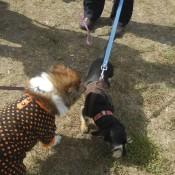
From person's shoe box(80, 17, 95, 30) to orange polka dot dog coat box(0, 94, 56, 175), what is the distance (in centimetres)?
243

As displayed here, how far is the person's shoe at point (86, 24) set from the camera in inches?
218

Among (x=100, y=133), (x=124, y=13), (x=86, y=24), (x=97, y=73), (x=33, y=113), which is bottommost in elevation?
(x=86, y=24)

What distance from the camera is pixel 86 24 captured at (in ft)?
18.2

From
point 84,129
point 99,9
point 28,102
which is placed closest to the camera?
point 28,102

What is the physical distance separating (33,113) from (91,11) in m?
2.59

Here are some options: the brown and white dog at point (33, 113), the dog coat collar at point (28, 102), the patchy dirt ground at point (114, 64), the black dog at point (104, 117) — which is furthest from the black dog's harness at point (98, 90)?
the dog coat collar at point (28, 102)

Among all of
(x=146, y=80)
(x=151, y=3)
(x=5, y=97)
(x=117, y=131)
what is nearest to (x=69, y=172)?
(x=117, y=131)

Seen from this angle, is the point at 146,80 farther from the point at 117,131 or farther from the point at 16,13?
the point at 16,13

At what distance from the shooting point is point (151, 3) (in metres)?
6.35

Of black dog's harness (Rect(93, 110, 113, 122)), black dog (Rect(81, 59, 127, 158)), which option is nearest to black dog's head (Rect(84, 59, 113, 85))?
black dog (Rect(81, 59, 127, 158))

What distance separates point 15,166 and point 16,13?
3.23m

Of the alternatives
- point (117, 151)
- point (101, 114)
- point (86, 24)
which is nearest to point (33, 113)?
point (101, 114)

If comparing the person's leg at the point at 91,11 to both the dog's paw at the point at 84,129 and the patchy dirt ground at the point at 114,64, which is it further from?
the dog's paw at the point at 84,129

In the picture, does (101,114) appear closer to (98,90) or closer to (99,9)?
(98,90)
